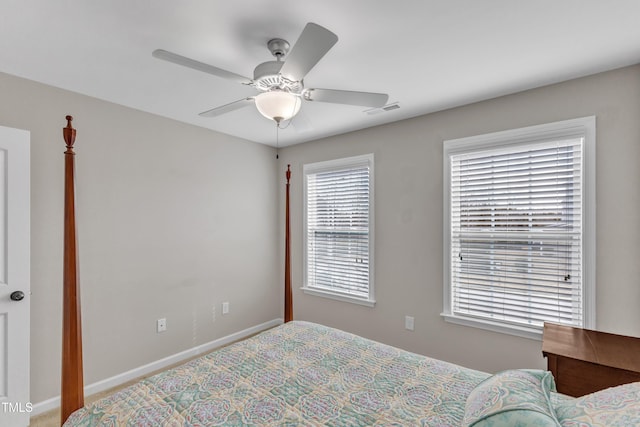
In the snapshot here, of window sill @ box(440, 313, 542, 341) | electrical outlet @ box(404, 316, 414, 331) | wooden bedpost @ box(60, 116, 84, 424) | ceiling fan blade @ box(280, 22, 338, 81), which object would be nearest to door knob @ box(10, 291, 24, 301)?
wooden bedpost @ box(60, 116, 84, 424)

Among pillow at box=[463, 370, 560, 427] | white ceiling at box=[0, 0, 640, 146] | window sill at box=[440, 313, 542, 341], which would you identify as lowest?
window sill at box=[440, 313, 542, 341]

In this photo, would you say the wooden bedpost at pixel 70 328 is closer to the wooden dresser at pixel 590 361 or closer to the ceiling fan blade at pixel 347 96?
the ceiling fan blade at pixel 347 96

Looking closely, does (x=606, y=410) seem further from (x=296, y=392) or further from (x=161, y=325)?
(x=161, y=325)

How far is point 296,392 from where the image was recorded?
1442mm

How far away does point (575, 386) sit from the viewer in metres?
1.65

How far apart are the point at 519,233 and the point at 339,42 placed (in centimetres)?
199

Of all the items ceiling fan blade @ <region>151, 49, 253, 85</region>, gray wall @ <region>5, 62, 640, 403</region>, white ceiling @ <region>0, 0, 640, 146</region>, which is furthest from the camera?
gray wall @ <region>5, 62, 640, 403</region>

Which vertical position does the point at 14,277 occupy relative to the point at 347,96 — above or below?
below

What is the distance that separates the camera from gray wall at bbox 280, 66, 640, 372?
205cm

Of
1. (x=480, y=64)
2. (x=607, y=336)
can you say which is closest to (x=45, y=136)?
(x=480, y=64)

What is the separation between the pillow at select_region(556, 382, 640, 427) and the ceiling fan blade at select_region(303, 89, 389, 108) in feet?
5.12

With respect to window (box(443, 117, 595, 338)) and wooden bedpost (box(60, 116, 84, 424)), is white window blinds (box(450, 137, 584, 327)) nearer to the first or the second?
window (box(443, 117, 595, 338))

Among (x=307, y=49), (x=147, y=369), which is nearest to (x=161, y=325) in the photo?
(x=147, y=369)

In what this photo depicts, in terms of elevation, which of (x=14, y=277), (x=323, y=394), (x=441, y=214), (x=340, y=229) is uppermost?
(x=441, y=214)
